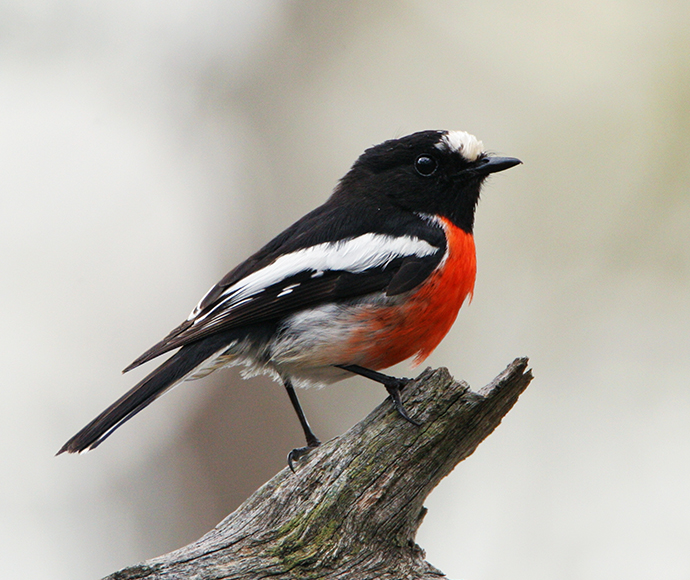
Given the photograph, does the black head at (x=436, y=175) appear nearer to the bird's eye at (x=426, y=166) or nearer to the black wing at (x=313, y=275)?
the bird's eye at (x=426, y=166)

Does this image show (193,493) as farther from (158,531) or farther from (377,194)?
(377,194)

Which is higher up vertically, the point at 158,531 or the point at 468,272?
the point at 158,531

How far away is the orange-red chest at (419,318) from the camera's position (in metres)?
3.76

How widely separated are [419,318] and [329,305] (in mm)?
451

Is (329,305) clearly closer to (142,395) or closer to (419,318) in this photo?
(419,318)

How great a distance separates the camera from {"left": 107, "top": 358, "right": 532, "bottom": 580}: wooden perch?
2949 mm

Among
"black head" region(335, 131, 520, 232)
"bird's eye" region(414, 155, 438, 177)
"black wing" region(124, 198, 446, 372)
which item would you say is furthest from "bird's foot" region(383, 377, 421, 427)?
"bird's eye" region(414, 155, 438, 177)

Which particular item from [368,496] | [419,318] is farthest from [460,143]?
[368,496]

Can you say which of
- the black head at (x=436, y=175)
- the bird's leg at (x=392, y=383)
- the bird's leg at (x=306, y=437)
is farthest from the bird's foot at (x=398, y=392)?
the black head at (x=436, y=175)

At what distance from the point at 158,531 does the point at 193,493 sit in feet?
1.90

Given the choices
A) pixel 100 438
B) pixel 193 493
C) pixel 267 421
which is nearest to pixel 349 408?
pixel 267 421

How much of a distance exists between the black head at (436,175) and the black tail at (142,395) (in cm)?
135

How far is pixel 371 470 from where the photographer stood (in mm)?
3082

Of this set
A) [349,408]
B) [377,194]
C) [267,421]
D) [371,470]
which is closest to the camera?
[371,470]
